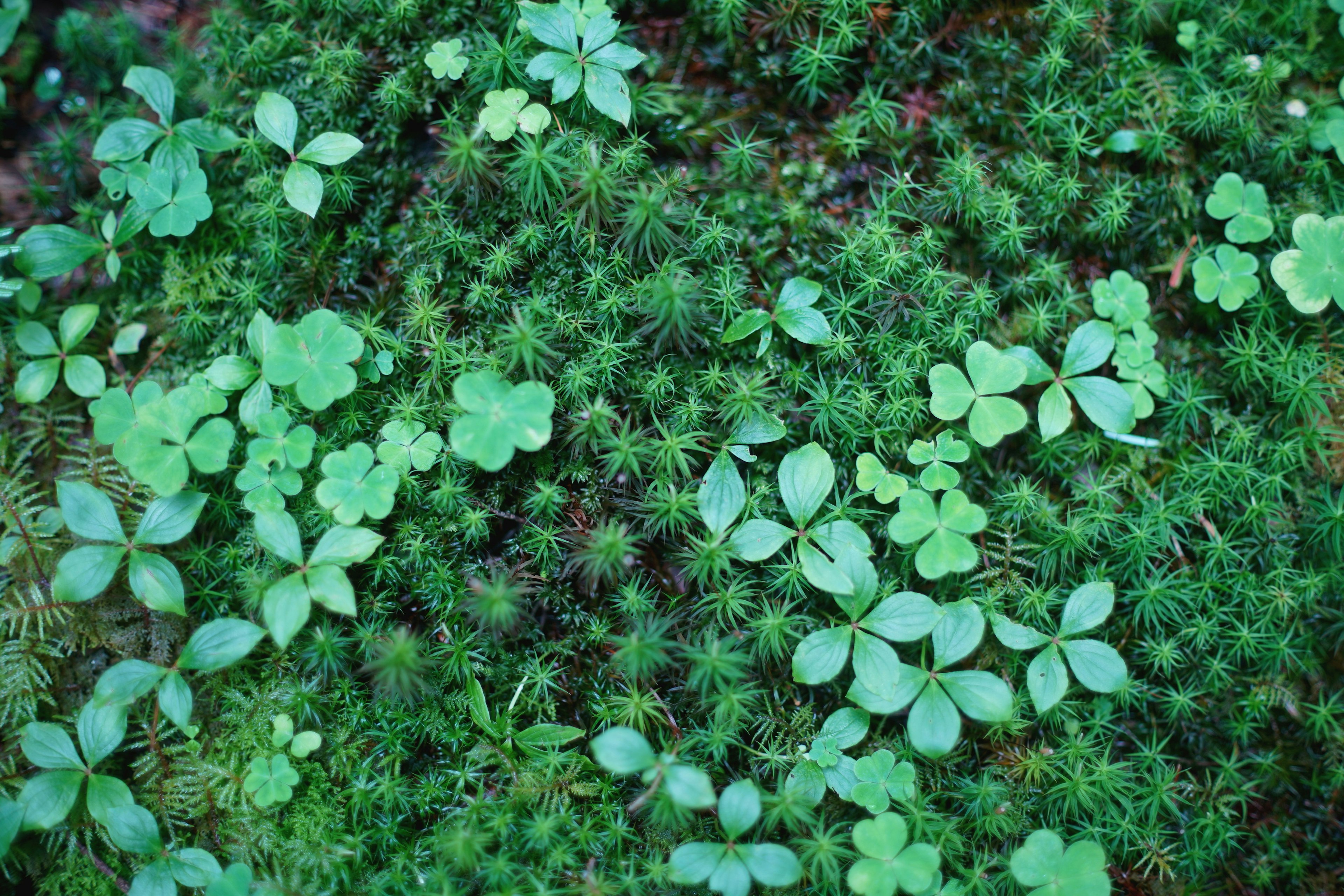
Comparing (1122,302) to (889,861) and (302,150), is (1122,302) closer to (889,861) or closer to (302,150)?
(889,861)

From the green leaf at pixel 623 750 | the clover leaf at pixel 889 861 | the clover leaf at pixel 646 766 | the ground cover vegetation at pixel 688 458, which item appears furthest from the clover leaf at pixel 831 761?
the green leaf at pixel 623 750

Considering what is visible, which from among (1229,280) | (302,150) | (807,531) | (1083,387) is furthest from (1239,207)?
(302,150)

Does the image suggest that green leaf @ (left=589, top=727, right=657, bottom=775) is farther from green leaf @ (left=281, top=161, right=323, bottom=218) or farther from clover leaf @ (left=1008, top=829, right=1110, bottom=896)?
green leaf @ (left=281, top=161, right=323, bottom=218)

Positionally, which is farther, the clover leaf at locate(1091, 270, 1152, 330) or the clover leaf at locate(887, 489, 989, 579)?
the clover leaf at locate(1091, 270, 1152, 330)

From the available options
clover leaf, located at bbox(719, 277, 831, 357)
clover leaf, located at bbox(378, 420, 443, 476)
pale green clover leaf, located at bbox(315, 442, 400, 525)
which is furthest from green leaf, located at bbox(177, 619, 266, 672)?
clover leaf, located at bbox(719, 277, 831, 357)

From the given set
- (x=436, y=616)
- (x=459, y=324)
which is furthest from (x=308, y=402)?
(x=436, y=616)

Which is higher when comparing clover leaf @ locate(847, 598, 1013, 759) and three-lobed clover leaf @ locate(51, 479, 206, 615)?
clover leaf @ locate(847, 598, 1013, 759)

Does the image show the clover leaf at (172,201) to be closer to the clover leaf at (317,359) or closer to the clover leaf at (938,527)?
the clover leaf at (317,359)
